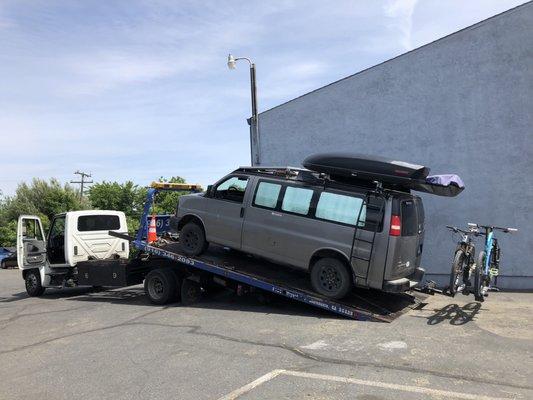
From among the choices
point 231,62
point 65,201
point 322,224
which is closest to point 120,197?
point 65,201

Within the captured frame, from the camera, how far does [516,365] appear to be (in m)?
5.85

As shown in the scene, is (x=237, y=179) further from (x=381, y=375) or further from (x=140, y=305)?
(x=381, y=375)

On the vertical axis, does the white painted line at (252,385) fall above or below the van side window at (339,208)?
below

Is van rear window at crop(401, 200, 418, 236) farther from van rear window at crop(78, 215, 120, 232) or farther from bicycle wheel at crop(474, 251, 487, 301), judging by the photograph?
van rear window at crop(78, 215, 120, 232)

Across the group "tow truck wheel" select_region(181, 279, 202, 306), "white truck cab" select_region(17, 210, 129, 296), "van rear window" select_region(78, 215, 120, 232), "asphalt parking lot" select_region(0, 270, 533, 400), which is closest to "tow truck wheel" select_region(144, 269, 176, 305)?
"tow truck wheel" select_region(181, 279, 202, 306)

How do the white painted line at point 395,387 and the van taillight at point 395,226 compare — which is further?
the van taillight at point 395,226

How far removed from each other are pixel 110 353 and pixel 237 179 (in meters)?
3.99

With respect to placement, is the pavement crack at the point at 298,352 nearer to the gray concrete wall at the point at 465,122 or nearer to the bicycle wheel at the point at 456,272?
the bicycle wheel at the point at 456,272

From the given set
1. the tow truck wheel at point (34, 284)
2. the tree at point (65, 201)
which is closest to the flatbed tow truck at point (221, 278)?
the tow truck wheel at point (34, 284)

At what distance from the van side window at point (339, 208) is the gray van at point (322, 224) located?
2 cm

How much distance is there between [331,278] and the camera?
27.8ft

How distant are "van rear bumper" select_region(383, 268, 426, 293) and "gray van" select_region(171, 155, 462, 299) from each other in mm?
16

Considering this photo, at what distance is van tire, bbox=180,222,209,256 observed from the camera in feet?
32.6

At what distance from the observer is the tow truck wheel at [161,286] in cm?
1038
